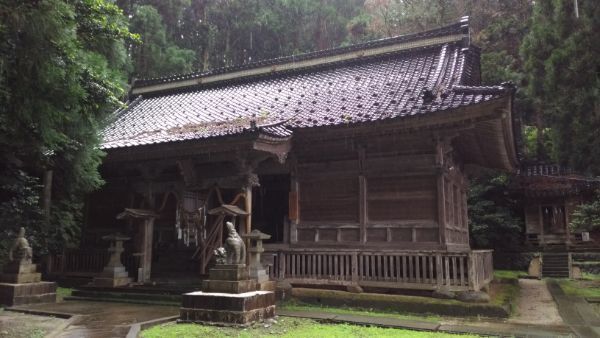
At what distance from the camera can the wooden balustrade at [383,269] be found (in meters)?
10.5

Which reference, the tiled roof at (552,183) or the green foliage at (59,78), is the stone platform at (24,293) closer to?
the green foliage at (59,78)

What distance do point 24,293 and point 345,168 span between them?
28.3ft

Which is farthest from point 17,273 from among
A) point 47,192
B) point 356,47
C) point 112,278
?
point 356,47

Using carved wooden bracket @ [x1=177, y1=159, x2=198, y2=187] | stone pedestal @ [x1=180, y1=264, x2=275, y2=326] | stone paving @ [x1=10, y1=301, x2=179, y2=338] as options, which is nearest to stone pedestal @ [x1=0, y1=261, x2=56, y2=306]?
stone paving @ [x1=10, y1=301, x2=179, y2=338]

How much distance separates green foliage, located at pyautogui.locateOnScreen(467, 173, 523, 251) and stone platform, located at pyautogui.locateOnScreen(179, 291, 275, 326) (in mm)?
19711

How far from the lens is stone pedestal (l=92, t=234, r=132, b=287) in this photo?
1291 centimetres

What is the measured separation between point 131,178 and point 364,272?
8.13 m

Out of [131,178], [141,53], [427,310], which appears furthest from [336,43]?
[427,310]

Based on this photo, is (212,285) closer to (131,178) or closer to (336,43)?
(131,178)

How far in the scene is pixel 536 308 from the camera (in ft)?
39.5

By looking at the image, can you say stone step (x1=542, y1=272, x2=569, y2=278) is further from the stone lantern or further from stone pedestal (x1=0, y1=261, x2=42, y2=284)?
stone pedestal (x1=0, y1=261, x2=42, y2=284)

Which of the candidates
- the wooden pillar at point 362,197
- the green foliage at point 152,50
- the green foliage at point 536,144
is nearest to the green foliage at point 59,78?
the wooden pillar at point 362,197

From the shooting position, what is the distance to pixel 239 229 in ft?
38.5

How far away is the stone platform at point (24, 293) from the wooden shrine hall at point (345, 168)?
2.73m
